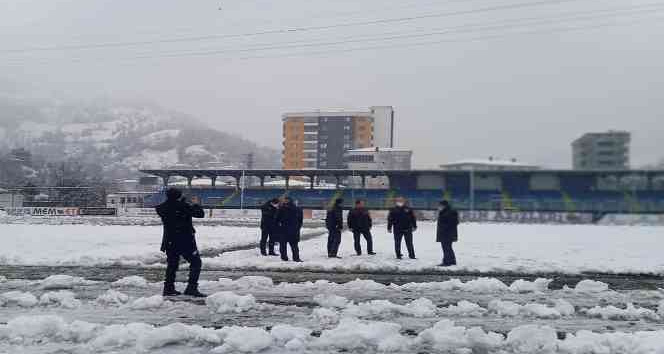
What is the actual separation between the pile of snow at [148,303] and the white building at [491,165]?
814 centimetres

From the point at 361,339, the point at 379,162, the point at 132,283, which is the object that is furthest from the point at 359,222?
the point at 379,162

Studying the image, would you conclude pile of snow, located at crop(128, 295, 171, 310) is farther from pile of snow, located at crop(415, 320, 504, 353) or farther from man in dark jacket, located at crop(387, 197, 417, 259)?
man in dark jacket, located at crop(387, 197, 417, 259)

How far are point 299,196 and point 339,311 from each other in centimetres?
4564

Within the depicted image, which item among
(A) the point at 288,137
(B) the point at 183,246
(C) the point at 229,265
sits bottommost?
(C) the point at 229,265

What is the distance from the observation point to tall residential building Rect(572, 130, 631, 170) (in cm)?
963

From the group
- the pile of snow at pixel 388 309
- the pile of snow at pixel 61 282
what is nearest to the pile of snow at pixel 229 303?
the pile of snow at pixel 388 309

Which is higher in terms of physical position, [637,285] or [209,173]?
[209,173]

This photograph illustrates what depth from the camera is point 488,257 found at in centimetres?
1572

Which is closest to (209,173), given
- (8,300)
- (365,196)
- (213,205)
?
(213,205)

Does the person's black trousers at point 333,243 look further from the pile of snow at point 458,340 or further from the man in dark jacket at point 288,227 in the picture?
the pile of snow at point 458,340

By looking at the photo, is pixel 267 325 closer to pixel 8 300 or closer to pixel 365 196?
pixel 8 300

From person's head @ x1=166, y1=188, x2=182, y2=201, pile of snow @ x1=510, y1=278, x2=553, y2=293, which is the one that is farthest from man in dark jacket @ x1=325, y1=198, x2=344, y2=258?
person's head @ x1=166, y1=188, x2=182, y2=201

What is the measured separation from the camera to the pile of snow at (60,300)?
787cm

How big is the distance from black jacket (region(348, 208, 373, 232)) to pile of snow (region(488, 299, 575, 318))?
8172 millimetres
